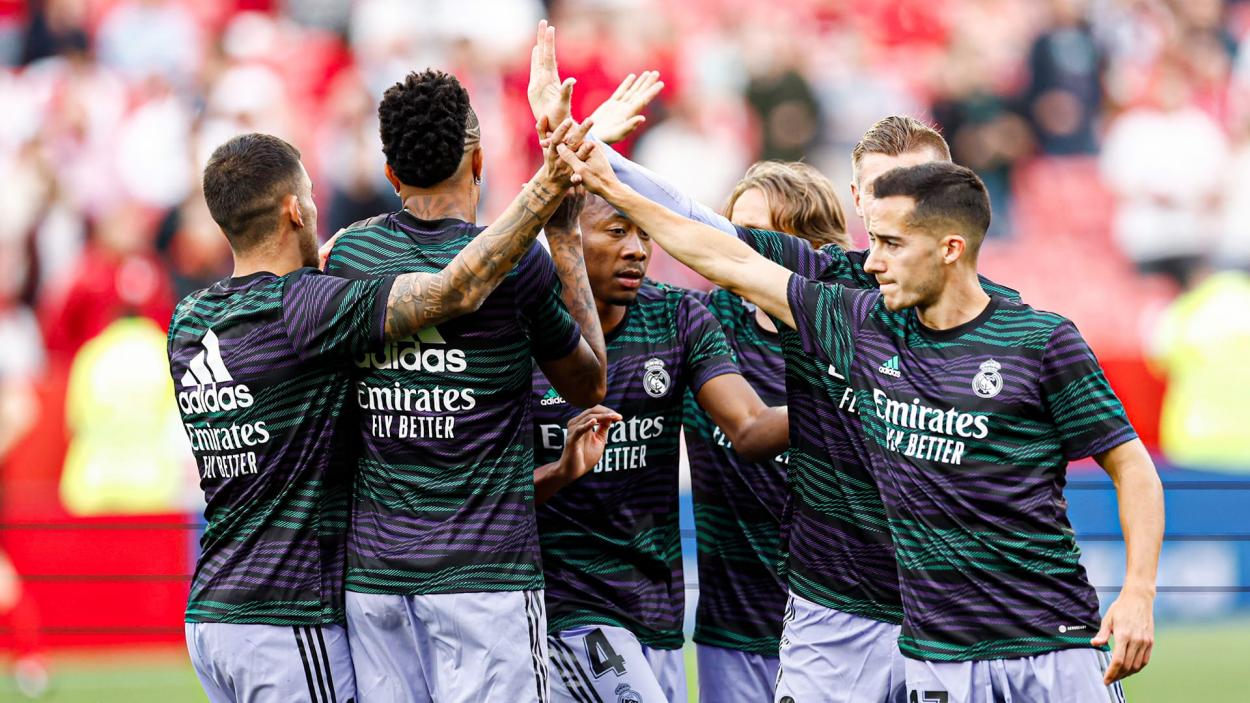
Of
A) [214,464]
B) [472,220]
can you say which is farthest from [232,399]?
[472,220]

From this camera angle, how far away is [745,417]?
17.8ft

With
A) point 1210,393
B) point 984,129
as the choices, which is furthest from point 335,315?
point 984,129

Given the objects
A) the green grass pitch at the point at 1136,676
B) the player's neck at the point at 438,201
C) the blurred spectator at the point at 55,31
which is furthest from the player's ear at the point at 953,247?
the blurred spectator at the point at 55,31

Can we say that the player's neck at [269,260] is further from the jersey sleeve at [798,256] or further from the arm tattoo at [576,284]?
the jersey sleeve at [798,256]

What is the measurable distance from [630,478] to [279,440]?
140 centimetres

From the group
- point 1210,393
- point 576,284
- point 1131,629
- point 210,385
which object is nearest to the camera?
point 1131,629

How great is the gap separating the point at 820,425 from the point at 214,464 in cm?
196

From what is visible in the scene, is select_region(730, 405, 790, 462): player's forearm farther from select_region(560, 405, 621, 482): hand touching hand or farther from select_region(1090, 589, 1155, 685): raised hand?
select_region(1090, 589, 1155, 685): raised hand

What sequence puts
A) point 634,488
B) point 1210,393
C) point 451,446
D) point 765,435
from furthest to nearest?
point 1210,393
point 634,488
point 765,435
point 451,446

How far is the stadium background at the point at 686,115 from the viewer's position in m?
14.5

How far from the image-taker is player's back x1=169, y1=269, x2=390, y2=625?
451 cm

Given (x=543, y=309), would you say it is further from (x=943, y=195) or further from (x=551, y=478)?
(x=943, y=195)

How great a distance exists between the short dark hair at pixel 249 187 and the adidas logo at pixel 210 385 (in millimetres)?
329

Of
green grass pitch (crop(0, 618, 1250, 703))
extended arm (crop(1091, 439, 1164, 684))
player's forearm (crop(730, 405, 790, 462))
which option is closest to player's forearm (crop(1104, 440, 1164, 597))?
extended arm (crop(1091, 439, 1164, 684))
